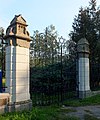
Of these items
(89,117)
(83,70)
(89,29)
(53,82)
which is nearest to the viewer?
(89,117)

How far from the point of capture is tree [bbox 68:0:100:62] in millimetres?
17500

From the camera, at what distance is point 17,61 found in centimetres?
738

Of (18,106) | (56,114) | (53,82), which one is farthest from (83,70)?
(18,106)

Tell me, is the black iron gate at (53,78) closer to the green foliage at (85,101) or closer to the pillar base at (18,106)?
the green foliage at (85,101)

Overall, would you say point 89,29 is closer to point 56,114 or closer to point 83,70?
point 83,70

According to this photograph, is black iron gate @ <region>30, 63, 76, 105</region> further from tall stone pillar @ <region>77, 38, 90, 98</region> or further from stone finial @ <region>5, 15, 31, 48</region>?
stone finial @ <region>5, 15, 31, 48</region>

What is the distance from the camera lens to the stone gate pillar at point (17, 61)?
7223 mm

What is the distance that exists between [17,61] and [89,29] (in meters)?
12.2

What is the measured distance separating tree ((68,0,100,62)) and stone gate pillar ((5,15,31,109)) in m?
9.86

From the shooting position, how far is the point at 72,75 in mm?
12305

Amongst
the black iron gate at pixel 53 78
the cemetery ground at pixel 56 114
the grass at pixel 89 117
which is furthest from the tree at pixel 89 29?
the grass at pixel 89 117

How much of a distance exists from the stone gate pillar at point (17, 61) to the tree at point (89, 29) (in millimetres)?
9856

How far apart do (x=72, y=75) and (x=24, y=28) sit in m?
5.13

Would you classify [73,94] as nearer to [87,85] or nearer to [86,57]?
[87,85]
